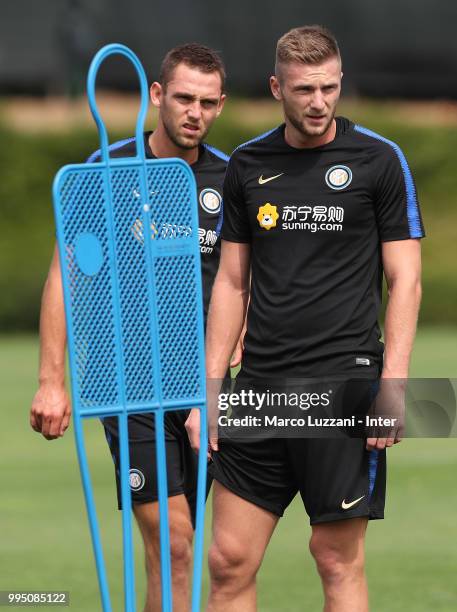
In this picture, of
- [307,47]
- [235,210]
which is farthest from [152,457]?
[307,47]

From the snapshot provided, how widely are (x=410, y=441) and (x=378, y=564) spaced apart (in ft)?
17.0

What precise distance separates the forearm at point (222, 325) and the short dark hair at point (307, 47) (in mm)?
816

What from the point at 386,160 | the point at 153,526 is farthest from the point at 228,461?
the point at 386,160

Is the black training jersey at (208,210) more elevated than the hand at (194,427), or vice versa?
the black training jersey at (208,210)

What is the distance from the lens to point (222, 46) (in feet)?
84.9

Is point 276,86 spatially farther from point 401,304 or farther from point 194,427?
point 194,427

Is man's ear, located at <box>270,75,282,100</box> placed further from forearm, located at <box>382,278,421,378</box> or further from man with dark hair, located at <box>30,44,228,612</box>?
forearm, located at <box>382,278,421,378</box>

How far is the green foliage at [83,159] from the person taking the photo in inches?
1076

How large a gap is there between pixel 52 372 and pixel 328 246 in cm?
99

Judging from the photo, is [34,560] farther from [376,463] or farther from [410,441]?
[410,441]

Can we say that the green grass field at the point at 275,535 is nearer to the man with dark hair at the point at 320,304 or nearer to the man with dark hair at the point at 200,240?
the man with dark hair at the point at 200,240

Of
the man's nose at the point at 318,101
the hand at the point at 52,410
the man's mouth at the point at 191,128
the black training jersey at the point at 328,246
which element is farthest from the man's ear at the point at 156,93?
the hand at the point at 52,410

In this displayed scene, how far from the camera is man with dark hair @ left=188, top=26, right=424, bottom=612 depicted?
5047mm

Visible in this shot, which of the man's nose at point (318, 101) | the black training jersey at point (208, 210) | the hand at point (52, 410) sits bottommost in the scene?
the hand at point (52, 410)
